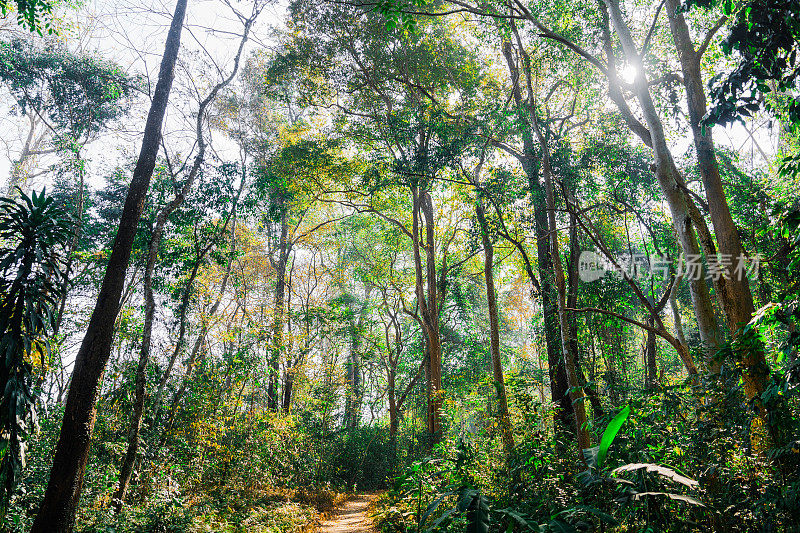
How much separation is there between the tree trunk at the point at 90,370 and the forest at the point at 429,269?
29 millimetres

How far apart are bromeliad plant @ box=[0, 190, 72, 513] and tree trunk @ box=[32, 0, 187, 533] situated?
0.35 m

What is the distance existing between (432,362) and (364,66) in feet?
24.3

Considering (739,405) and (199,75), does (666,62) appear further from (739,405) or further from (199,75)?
(199,75)

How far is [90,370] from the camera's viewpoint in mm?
4305

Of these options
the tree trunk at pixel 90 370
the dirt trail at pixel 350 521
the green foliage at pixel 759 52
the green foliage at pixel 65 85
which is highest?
the green foliage at pixel 65 85

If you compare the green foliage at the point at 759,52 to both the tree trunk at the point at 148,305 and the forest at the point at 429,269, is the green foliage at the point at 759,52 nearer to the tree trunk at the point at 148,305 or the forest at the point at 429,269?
the forest at the point at 429,269

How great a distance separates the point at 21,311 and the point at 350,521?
633cm

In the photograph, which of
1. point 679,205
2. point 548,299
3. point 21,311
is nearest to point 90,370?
point 21,311

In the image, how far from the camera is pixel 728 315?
4.72 metres

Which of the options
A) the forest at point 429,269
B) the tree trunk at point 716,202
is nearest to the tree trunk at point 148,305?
the forest at point 429,269

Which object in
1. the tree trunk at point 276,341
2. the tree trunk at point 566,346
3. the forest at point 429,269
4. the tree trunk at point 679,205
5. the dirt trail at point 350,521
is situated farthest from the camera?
the tree trunk at point 276,341

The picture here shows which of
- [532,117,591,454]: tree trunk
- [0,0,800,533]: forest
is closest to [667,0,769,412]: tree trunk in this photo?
[0,0,800,533]: forest

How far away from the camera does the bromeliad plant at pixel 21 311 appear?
351cm

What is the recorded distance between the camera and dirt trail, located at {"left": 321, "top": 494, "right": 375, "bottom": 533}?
22.3ft
